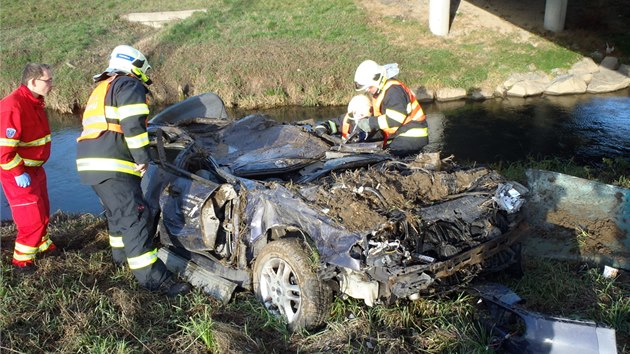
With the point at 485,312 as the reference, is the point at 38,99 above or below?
above

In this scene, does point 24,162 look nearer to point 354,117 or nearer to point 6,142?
point 6,142

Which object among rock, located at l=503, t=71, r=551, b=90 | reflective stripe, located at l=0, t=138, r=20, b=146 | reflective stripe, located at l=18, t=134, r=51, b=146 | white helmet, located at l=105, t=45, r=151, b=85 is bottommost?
rock, located at l=503, t=71, r=551, b=90

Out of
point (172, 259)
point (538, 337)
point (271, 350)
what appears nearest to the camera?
point (538, 337)

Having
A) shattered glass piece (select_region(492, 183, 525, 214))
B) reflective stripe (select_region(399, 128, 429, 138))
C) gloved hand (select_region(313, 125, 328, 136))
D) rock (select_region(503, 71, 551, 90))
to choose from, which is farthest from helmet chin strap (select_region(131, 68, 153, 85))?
rock (select_region(503, 71, 551, 90))

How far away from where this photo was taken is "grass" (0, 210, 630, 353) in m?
3.67

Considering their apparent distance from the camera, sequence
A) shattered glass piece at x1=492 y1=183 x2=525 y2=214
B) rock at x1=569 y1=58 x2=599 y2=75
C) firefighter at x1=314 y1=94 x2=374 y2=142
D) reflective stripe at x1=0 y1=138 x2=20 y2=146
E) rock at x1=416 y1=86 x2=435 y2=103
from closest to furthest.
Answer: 1. shattered glass piece at x1=492 y1=183 x2=525 y2=214
2. reflective stripe at x1=0 y1=138 x2=20 y2=146
3. firefighter at x1=314 y1=94 x2=374 y2=142
4. rock at x1=416 y1=86 x2=435 y2=103
5. rock at x1=569 y1=58 x2=599 y2=75

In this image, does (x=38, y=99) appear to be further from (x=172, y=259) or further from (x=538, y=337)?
(x=538, y=337)

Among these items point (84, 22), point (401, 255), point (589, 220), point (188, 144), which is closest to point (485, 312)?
point (401, 255)

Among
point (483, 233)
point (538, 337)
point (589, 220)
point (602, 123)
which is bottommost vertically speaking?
point (602, 123)

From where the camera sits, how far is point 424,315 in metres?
4.01

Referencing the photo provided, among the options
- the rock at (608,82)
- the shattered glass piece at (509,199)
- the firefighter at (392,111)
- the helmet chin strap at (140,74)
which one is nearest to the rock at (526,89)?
the rock at (608,82)

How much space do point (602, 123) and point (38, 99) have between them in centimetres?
1081

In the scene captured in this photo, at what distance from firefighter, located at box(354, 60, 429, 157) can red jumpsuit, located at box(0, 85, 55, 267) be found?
10.2 feet

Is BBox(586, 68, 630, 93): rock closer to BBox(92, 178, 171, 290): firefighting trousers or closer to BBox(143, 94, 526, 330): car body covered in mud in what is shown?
BBox(143, 94, 526, 330): car body covered in mud
